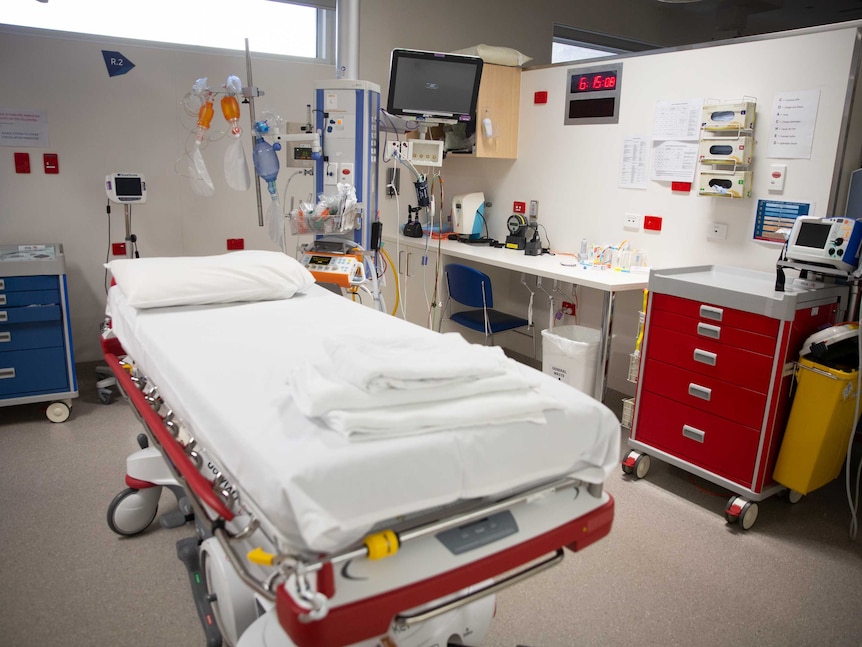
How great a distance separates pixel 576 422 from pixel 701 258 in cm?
235

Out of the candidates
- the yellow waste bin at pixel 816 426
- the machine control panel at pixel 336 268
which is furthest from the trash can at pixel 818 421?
the machine control panel at pixel 336 268

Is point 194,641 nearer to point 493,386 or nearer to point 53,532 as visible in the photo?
point 53,532

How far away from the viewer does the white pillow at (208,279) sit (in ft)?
7.44

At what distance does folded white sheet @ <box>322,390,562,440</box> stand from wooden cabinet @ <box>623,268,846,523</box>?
1.47 meters

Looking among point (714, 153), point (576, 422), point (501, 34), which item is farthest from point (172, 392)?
point (501, 34)

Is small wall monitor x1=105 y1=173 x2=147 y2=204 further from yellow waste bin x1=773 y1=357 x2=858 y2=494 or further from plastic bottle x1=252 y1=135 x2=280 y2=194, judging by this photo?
yellow waste bin x1=773 y1=357 x2=858 y2=494

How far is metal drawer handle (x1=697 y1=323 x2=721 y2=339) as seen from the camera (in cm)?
262

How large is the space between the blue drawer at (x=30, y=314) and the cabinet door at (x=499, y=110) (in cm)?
264

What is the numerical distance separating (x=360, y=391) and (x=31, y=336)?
107 inches

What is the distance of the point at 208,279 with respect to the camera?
7.80 ft

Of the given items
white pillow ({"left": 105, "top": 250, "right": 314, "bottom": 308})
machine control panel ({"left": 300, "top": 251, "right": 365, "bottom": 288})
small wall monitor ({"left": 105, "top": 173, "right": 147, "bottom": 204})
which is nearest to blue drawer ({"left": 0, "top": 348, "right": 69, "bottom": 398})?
small wall monitor ({"left": 105, "top": 173, "right": 147, "bottom": 204})

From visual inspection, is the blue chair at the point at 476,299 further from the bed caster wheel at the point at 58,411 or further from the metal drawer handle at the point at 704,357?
the bed caster wheel at the point at 58,411

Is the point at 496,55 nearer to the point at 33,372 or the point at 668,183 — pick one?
the point at 668,183

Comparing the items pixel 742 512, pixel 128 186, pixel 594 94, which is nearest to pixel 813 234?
pixel 742 512
